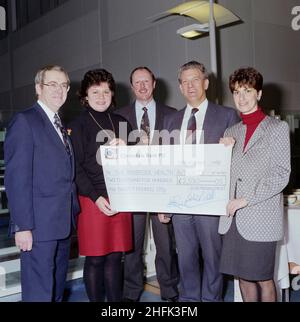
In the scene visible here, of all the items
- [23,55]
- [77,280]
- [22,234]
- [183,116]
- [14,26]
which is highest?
[14,26]

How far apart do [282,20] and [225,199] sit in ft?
14.7

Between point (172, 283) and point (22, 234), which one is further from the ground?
point (22, 234)

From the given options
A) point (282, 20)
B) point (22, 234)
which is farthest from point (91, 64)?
point (22, 234)

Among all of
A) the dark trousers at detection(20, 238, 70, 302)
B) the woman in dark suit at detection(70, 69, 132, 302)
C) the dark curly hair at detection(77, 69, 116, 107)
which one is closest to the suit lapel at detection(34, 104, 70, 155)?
the woman in dark suit at detection(70, 69, 132, 302)

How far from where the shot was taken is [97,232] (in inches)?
76.6

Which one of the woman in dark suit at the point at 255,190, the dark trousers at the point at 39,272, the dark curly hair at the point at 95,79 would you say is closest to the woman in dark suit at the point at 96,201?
the dark curly hair at the point at 95,79

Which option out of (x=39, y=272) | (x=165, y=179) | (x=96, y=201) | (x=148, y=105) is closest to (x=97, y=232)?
(x=96, y=201)

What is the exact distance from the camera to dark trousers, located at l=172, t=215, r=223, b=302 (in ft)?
6.62

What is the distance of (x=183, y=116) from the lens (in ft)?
7.04

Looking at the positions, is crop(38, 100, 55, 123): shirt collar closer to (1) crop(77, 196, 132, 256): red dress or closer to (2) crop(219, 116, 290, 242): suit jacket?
(1) crop(77, 196, 132, 256): red dress

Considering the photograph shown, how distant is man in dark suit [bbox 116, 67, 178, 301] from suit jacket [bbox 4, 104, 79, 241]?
27.7 inches
